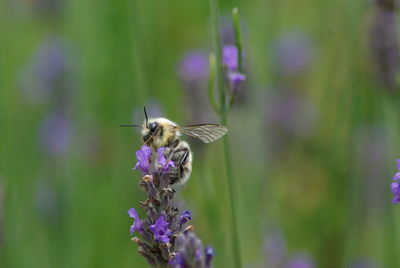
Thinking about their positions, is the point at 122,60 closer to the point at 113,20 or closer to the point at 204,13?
the point at 113,20

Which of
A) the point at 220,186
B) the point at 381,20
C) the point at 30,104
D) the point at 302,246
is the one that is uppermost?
the point at 381,20

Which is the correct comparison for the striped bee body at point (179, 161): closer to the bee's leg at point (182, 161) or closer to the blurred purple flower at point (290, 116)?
the bee's leg at point (182, 161)

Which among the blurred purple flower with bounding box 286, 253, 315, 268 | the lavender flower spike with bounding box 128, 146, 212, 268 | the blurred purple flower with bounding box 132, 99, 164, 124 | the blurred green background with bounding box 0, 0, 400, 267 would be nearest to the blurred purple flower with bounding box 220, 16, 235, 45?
the blurred green background with bounding box 0, 0, 400, 267

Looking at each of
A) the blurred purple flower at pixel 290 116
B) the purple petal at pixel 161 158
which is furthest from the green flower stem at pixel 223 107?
the blurred purple flower at pixel 290 116

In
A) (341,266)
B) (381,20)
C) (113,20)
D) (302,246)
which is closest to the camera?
(381,20)

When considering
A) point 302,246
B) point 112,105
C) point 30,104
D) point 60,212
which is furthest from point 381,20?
point 30,104

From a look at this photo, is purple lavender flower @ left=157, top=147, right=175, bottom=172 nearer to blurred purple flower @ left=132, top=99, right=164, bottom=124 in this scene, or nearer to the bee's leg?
the bee's leg
